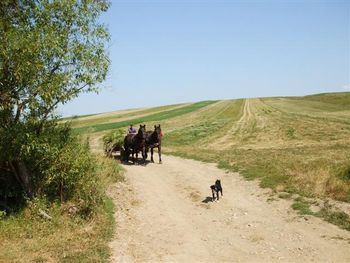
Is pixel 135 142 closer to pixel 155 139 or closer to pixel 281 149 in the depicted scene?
pixel 155 139

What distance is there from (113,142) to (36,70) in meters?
16.6

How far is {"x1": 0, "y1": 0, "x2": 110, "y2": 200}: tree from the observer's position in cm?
1563

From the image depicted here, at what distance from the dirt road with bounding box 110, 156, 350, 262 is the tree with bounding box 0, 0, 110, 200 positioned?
510 cm

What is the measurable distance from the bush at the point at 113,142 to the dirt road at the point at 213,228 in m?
8.84

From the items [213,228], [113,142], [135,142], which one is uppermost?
[135,142]

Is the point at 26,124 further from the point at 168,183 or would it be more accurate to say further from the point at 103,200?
the point at 168,183

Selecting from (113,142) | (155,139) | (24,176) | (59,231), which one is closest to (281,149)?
(155,139)

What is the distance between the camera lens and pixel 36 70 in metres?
15.9

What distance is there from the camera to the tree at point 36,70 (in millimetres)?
15633

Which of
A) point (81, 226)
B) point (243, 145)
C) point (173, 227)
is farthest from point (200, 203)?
point (243, 145)

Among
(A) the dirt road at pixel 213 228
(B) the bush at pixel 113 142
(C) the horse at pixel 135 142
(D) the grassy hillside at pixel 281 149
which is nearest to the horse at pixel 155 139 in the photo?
(C) the horse at pixel 135 142

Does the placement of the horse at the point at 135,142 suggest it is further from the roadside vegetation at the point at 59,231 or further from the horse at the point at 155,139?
the roadside vegetation at the point at 59,231

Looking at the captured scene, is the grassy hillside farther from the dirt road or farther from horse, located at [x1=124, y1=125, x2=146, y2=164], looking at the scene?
horse, located at [x1=124, y1=125, x2=146, y2=164]

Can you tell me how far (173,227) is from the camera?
53.0ft
